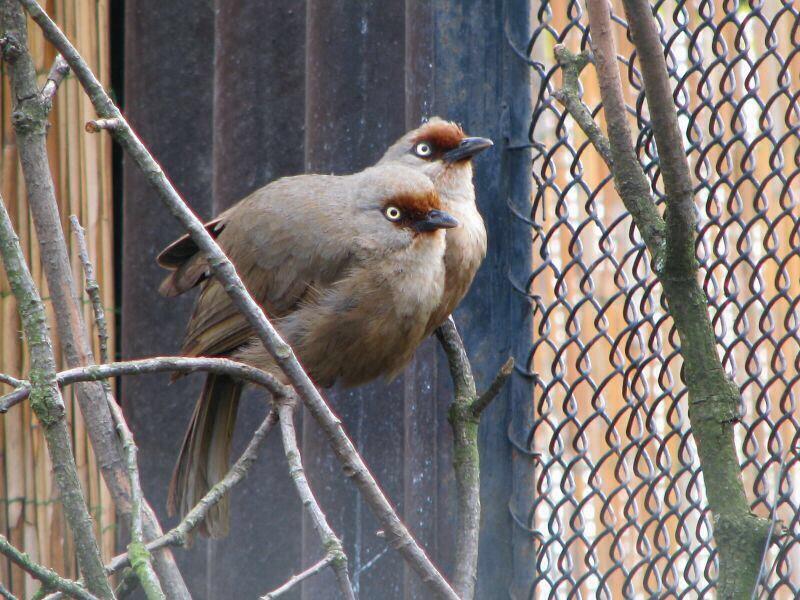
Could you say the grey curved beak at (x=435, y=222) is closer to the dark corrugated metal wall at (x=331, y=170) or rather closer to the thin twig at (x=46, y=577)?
the dark corrugated metal wall at (x=331, y=170)

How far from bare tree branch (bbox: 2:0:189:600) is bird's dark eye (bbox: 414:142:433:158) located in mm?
1079

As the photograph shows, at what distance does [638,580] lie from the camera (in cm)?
282

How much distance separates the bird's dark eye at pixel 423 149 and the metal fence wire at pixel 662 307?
23cm

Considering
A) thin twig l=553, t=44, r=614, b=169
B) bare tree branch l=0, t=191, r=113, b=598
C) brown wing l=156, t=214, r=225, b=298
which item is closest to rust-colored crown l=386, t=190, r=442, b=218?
brown wing l=156, t=214, r=225, b=298

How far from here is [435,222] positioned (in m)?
2.21

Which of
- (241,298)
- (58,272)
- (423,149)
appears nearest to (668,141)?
(241,298)

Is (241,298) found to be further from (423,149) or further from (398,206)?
(423,149)

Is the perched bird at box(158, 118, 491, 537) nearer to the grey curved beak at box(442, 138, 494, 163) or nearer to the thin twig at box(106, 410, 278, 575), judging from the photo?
the grey curved beak at box(442, 138, 494, 163)

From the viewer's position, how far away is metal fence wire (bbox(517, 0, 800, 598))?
85.7 inches

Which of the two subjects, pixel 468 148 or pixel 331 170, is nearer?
pixel 468 148

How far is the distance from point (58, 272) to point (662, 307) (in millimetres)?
1315

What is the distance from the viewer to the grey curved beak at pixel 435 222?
2.17 metres

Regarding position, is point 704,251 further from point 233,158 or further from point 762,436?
point 233,158

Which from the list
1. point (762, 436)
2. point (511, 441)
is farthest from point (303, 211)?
point (762, 436)
